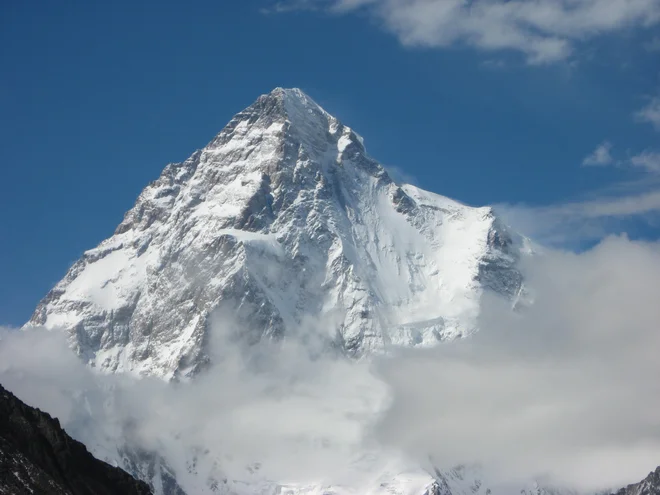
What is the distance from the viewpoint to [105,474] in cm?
17262

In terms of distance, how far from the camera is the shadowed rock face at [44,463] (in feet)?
494

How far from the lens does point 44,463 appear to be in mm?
160000

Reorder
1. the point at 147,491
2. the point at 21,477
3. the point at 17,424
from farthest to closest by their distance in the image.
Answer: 1. the point at 147,491
2. the point at 17,424
3. the point at 21,477

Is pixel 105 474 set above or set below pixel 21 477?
above

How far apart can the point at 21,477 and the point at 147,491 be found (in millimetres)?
29102

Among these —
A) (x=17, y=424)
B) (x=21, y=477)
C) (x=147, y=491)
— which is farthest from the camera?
(x=147, y=491)

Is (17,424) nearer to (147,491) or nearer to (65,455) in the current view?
(65,455)

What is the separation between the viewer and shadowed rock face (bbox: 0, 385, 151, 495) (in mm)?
150625

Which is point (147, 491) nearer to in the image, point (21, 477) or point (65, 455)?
point (65, 455)

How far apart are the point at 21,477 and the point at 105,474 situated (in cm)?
2330

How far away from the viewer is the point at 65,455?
166 m

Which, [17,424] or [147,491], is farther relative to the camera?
[147,491]

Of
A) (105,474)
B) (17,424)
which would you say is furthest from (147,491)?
(17,424)

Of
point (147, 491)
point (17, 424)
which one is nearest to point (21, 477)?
point (17, 424)
